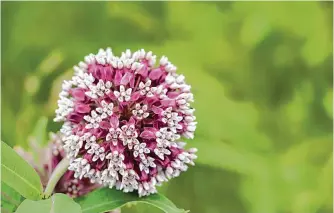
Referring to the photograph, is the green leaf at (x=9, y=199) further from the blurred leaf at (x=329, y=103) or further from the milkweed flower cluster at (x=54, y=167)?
the blurred leaf at (x=329, y=103)

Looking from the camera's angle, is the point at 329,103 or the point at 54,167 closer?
the point at 54,167

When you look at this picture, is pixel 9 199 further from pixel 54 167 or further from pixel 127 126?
pixel 127 126

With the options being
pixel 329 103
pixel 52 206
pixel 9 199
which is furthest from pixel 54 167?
pixel 329 103

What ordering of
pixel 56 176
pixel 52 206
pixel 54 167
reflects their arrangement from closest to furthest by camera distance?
pixel 52 206 → pixel 56 176 → pixel 54 167

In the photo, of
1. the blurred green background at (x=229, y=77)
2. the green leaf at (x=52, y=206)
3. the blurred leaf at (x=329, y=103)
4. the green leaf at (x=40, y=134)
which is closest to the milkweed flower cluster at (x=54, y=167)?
the green leaf at (x=40, y=134)

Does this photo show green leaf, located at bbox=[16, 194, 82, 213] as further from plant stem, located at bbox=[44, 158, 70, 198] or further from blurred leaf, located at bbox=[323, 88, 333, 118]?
blurred leaf, located at bbox=[323, 88, 333, 118]

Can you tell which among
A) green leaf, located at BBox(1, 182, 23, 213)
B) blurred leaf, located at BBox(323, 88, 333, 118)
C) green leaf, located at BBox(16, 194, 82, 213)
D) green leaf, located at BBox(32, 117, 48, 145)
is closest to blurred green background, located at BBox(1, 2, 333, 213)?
blurred leaf, located at BBox(323, 88, 333, 118)
